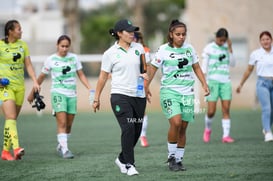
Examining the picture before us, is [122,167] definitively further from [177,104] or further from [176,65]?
[176,65]

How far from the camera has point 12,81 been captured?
11789 mm

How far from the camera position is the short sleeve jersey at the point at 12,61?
1177 cm

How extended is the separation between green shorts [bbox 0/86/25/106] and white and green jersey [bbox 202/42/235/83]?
165 inches

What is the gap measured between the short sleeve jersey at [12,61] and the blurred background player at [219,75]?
415cm

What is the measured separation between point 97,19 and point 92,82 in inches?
1691

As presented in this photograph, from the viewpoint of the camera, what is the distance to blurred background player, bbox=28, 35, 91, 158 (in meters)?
12.2

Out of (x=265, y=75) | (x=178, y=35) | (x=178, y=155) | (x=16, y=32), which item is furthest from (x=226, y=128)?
(x=16, y=32)

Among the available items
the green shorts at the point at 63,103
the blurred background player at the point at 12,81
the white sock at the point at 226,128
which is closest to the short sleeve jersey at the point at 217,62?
the white sock at the point at 226,128

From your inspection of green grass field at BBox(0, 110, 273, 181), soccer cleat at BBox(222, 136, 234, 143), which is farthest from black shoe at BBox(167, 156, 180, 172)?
soccer cleat at BBox(222, 136, 234, 143)

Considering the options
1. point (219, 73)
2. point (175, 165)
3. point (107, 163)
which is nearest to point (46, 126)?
point (219, 73)

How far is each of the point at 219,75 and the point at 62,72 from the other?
3.60 meters

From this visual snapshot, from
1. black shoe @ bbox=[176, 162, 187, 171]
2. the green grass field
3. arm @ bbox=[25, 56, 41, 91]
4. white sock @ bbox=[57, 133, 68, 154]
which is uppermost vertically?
arm @ bbox=[25, 56, 41, 91]

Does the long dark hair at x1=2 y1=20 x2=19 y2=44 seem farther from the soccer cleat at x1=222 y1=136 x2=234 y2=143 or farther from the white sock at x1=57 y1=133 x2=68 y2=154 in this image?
the soccer cleat at x1=222 y1=136 x2=234 y2=143

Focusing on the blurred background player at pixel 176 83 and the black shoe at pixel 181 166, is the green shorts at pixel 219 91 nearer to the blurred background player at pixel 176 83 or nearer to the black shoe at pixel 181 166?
the blurred background player at pixel 176 83
